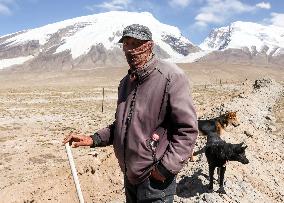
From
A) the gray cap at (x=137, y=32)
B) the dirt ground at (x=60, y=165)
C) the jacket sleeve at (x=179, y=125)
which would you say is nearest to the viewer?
the jacket sleeve at (x=179, y=125)

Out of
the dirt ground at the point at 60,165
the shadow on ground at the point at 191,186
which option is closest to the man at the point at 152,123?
the dirt ground at the point at 60,165

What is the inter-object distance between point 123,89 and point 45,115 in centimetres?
3386

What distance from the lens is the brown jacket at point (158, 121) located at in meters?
3.83

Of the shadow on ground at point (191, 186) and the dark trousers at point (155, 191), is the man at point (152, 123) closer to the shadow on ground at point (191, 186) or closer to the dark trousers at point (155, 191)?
the dark trousers at point (155, 191)

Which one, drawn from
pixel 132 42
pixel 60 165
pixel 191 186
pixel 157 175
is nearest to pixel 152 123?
pixel 157 175

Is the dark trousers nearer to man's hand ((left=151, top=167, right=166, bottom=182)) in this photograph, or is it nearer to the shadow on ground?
man's hand ((left=151, top=167, right=166, bottom=182))

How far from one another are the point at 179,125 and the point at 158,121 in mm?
191

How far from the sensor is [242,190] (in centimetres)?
962

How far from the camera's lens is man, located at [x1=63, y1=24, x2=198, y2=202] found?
3.83m

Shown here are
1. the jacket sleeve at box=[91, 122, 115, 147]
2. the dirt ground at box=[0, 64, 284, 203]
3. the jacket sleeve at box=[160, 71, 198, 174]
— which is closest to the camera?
the jacket sleeve at box=[160, 71, 198, 174]

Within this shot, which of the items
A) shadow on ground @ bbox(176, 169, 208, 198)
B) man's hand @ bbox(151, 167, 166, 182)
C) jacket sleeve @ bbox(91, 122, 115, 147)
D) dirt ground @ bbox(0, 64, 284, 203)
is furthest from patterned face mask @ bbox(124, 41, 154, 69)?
shadow on ground @ bbox(176, 169, 208, 198)

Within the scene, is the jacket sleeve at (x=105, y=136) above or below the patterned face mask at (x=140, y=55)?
below

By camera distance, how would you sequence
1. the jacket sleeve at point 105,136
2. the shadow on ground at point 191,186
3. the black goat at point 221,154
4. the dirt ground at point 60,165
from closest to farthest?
the jacket sleeve at point 105,136 < the black goat at point 221,154 < the shadow on ground at point 191,186 < the dirt ground at point 60,165

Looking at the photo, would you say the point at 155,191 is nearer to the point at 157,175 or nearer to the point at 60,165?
the point at 157,175
